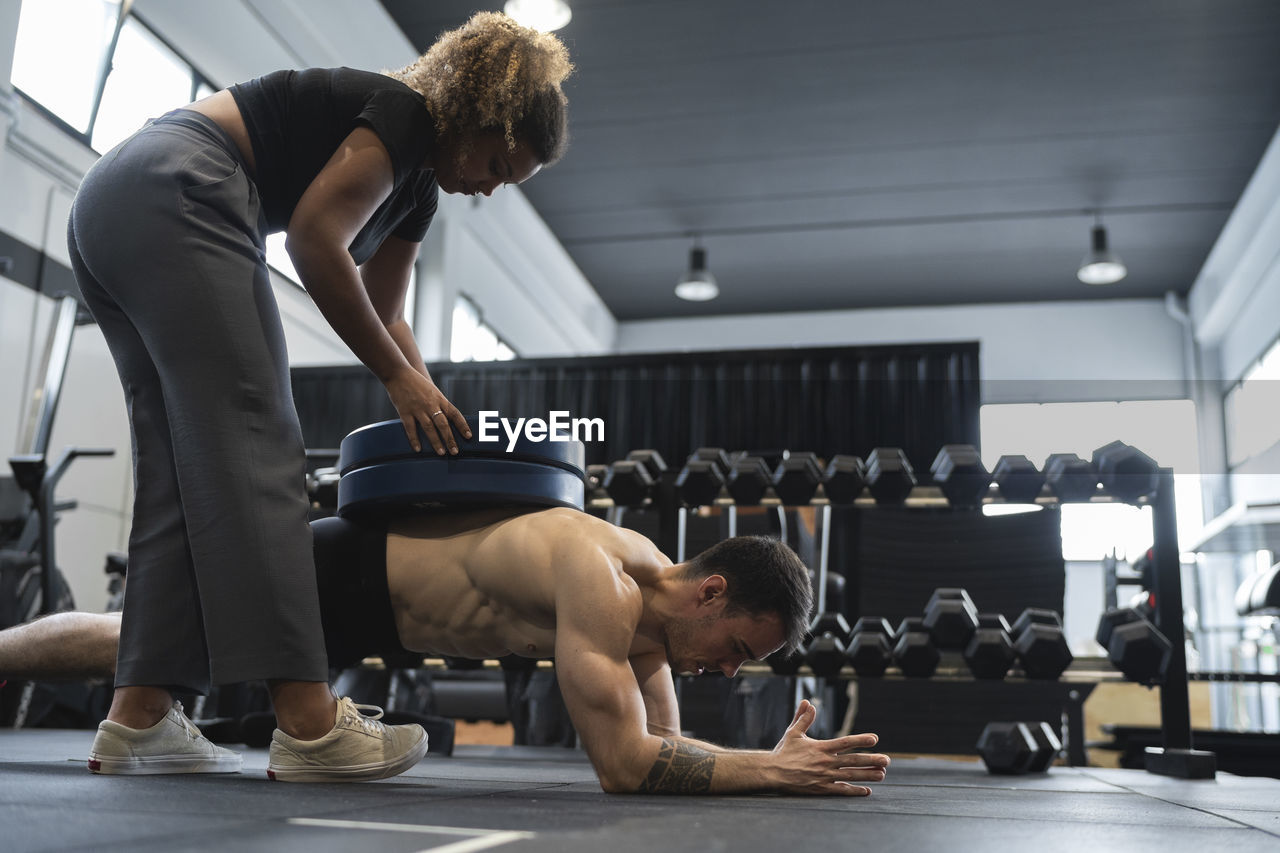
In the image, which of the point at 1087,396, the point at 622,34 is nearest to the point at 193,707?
the point at 622,34

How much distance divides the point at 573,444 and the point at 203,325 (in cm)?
62

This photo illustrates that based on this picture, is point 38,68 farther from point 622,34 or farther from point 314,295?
point 314,295

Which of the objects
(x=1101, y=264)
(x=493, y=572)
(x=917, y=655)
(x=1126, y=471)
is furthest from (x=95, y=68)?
(x=1101, y=264)

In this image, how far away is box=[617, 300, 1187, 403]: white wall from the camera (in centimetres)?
954

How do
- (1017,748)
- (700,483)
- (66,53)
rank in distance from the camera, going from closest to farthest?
(1017,748) < (700,483) < (66,53)

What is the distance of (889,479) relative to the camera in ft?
9.44

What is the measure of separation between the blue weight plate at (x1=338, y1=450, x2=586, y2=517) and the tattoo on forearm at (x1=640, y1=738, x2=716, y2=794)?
17.2 inches

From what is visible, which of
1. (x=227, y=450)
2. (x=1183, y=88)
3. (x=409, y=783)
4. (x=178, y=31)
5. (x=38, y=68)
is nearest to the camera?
(x=227, y=450)

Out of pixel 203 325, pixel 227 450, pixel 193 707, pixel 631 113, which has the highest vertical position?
pixel 631 113

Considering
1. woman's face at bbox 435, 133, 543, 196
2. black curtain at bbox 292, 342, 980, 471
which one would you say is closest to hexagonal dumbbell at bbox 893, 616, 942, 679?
woman's face at bbox 435, 133, 543, 196

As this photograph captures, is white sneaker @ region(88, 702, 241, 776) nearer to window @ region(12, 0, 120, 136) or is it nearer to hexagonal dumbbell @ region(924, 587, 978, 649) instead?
hexagonal dumbbell @ region(924, 587, 978, 649)

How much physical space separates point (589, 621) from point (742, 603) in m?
0.27

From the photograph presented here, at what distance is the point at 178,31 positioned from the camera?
469cm

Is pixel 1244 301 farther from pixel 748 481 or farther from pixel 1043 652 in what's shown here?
pixel 748 481
